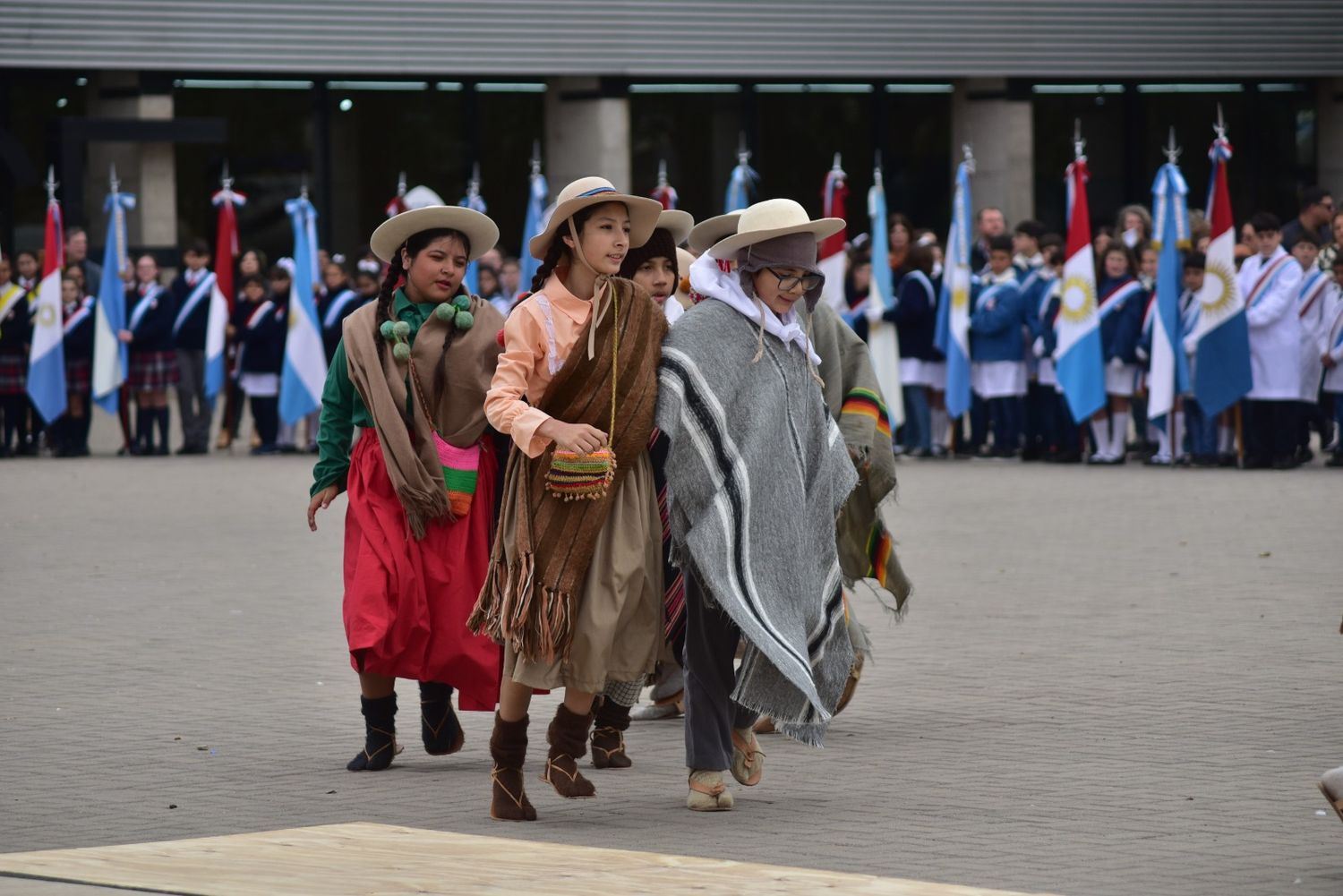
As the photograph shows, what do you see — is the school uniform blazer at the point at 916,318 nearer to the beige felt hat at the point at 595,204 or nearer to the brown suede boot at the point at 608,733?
the brown suede boot at the point at 608,733

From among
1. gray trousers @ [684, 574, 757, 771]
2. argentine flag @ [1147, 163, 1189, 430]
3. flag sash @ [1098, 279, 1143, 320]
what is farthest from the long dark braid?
flag sash @ [1098, 279, 1143, 320]

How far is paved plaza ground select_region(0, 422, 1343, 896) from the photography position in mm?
5816

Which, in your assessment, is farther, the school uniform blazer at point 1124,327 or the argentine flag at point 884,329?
the argentine flag at point 884,329

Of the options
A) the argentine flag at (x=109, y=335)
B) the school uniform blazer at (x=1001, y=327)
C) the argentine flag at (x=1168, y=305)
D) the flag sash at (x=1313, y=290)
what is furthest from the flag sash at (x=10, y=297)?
the flag sash at (x=1313, y=290)

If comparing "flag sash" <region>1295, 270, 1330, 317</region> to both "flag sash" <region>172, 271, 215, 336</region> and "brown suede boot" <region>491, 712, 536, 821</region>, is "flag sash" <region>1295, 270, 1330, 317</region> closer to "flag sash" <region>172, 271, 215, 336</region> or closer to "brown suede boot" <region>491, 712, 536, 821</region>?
"flag sash" <region>172, 271, 215, 336</region>

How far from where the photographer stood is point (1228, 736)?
23.5 ft

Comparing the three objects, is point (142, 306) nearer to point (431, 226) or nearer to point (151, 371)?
point (151, 371)

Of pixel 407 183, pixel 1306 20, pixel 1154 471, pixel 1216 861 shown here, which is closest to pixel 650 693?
pixel 1216 861

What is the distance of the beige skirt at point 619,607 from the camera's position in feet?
20.2

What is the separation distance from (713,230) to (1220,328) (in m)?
11.1

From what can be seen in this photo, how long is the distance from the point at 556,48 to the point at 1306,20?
10.8 meters

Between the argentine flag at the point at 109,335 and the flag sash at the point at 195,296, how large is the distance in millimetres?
497

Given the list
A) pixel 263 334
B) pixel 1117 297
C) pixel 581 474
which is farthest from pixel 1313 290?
pixel 581 474

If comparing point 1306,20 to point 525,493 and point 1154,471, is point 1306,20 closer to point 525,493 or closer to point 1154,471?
point 1154,471
